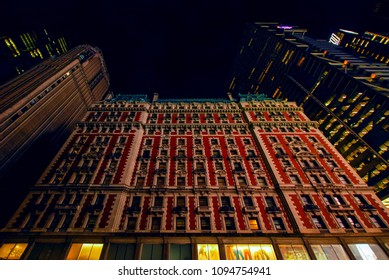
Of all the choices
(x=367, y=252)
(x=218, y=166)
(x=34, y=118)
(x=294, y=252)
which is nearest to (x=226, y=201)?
(x=218, y=166)

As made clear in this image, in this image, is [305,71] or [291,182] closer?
[291,182]

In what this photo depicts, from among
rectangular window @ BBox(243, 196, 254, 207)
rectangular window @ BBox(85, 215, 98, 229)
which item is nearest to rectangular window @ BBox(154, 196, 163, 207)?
rectangular window @ BBox(85, 215, 98, 229)

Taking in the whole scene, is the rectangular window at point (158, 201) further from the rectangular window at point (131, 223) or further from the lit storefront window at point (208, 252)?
the lit storefront window at point (208, 252)

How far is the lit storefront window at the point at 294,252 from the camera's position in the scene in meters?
21.9

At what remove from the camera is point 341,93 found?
191 feet

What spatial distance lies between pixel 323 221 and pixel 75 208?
33.9 meters

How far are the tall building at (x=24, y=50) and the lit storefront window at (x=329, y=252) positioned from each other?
5204 inches

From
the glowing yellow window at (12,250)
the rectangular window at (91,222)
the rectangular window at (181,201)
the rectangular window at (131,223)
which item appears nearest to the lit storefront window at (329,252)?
the rectangular window at (181,201)

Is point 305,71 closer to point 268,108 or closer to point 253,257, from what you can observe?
point 268,108

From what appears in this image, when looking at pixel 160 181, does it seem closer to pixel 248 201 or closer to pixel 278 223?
pixel 248 201

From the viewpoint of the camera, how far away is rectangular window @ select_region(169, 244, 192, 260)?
70.9 ft

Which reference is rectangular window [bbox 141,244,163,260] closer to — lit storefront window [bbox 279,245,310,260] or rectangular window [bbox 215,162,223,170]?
lit storefront window [bbox 279,245,310,260]

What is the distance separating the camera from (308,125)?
44.0 meters

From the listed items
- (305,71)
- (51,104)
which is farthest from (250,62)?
(51,104)
